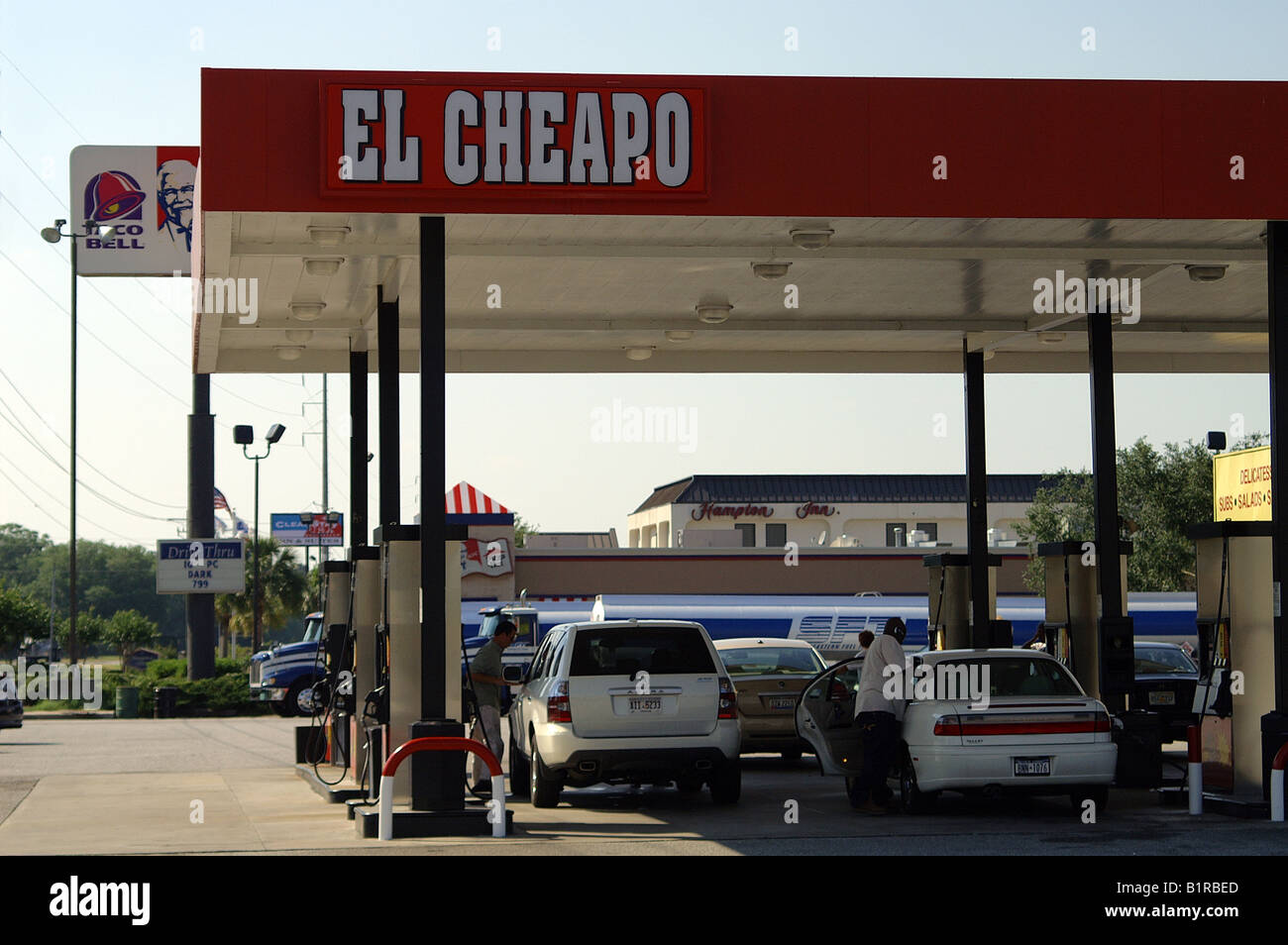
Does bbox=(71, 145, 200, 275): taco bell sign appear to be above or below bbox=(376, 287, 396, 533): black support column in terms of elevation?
above

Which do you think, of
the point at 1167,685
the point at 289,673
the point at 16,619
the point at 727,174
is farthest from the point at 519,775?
the point at 16,619

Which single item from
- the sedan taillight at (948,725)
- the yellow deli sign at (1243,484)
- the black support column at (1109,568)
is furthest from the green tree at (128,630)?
the sedan taillight at (948,725)

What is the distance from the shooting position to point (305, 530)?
83688 millimetres

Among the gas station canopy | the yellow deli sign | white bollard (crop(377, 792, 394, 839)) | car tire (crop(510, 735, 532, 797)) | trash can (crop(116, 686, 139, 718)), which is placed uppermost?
the gas station canopy

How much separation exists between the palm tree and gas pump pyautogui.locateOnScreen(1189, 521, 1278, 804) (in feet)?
194

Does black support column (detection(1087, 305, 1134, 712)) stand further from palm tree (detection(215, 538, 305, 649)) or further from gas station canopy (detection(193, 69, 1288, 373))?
palm tree (detection(215, 538, 305, 649))

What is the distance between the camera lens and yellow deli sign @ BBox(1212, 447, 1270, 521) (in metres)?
30.3

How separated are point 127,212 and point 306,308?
1206 inches

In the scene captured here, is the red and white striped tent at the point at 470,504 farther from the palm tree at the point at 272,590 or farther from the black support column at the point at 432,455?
the black support column at the point at 432,455

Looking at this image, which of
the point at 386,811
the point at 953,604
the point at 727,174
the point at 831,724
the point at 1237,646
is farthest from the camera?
the point at 953,604

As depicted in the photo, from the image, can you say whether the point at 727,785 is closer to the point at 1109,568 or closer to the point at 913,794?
the point at 913,794

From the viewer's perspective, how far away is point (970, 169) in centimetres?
1385

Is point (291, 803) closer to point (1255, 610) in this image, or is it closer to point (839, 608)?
point (1255, 610)

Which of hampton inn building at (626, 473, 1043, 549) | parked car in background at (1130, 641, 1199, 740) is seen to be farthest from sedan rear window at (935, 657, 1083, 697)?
hampton inn building at (626, 473, 1043, 549)
